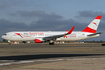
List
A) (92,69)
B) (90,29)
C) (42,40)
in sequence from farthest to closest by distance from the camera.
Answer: (90,29), (42,40), (92,69)

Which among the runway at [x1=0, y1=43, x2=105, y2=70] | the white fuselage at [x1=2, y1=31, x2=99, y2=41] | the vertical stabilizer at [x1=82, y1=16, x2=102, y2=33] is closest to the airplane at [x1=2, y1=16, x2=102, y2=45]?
the white fuselage at [x1=2, y1=31, x2=99, y2=41]

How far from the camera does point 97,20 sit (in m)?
60.0

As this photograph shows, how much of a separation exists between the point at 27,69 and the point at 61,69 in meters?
1.71

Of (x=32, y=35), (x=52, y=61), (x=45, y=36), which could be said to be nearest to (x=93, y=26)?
(x=45, y=36)

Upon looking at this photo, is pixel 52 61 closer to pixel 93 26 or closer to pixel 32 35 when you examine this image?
pixel 32 35

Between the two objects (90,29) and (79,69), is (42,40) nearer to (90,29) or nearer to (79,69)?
(90,29)

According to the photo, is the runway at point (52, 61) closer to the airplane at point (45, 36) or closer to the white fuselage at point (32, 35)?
the airplane at point (45, 36)

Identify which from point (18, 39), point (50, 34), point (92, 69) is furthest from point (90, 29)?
point (92, 69)

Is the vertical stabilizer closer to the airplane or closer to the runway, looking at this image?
the airplane

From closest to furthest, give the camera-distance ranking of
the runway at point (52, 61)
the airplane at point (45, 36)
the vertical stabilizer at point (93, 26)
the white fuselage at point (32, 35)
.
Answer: the runway at point (52, 61) < the airplane at point (45, 36) < the white fuselage at point (32, 35) < the vertical stabilizer at point (93, 26)

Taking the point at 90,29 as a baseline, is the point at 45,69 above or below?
below

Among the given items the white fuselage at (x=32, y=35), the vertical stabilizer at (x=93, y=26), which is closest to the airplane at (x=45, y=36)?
the white fuselage at (x=32, y=35)

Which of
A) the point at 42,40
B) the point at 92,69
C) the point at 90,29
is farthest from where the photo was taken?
the point at 90,29

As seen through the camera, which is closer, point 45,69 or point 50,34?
point 45,69
